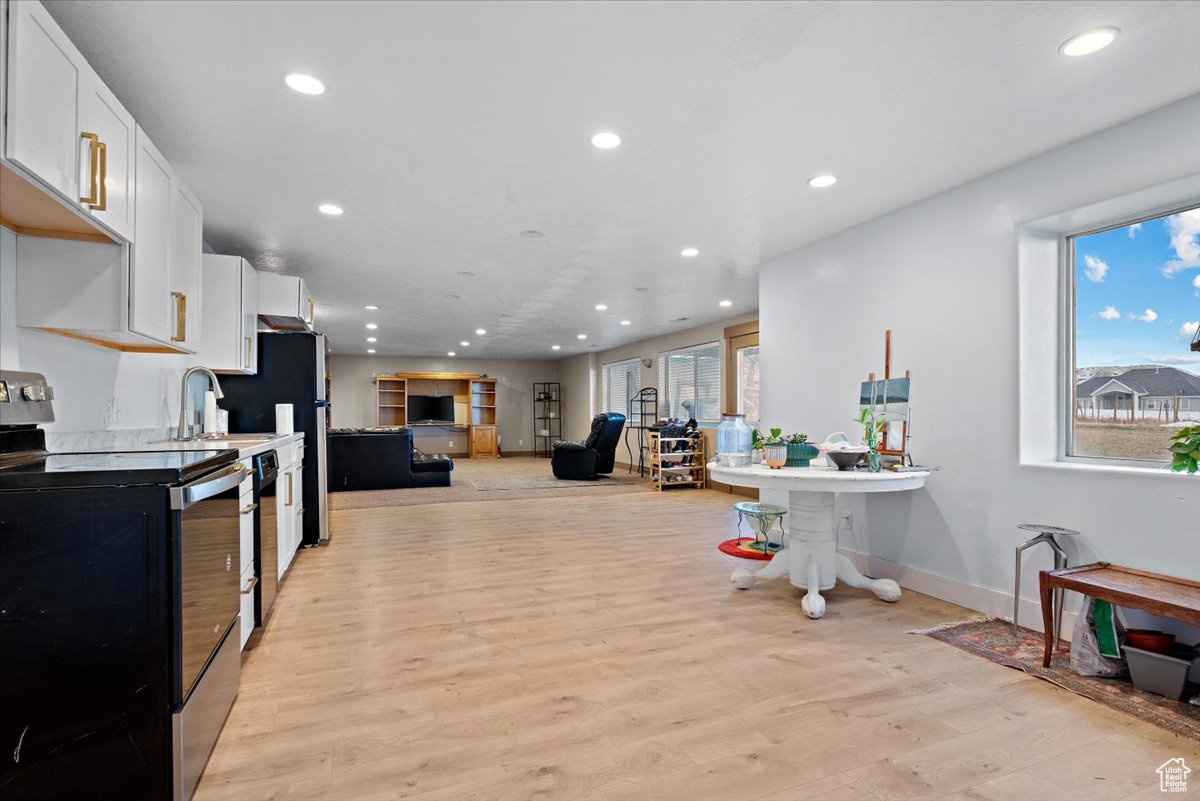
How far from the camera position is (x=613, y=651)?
277cm

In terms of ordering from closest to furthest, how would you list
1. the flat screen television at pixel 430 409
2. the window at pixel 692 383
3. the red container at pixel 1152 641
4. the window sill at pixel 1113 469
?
the red container at pixel 1152 641 → the window sill at pixel 1113 469 → the window at pixel 692 383 → the flat screen television at pixel 430 409

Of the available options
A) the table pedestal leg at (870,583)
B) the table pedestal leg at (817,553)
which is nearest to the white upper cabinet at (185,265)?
the table pedestal leg at (817,553)

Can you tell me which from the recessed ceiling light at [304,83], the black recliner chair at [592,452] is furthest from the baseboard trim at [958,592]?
the black recliner chair at [592,452]

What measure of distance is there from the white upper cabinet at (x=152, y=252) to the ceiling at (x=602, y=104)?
0.24 m

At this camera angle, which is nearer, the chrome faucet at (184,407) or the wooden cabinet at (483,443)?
the chrome faucet at (184,407)

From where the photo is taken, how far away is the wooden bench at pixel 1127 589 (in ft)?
7.07

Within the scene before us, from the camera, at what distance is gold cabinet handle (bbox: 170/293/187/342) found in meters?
2.74

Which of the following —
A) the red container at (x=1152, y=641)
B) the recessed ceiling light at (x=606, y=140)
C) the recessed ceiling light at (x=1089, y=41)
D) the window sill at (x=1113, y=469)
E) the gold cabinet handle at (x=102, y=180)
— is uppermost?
the recessed ceiling light at (x=1089, y=41)

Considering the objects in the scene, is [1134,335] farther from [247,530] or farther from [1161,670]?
[247,530]

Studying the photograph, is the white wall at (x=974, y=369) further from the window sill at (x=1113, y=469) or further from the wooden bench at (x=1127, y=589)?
the wooden bench at (x=1127, y=589)

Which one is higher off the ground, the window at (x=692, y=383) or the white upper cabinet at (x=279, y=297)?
the white upper cabinet at (x=279, y=297)

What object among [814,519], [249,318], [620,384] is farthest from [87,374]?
[620,384]

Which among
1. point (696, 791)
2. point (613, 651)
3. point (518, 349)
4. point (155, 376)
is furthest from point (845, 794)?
point (518, 349)

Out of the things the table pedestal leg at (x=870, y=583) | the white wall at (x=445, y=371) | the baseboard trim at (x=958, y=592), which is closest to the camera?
the baseboard trim at (x=958, y=592)
